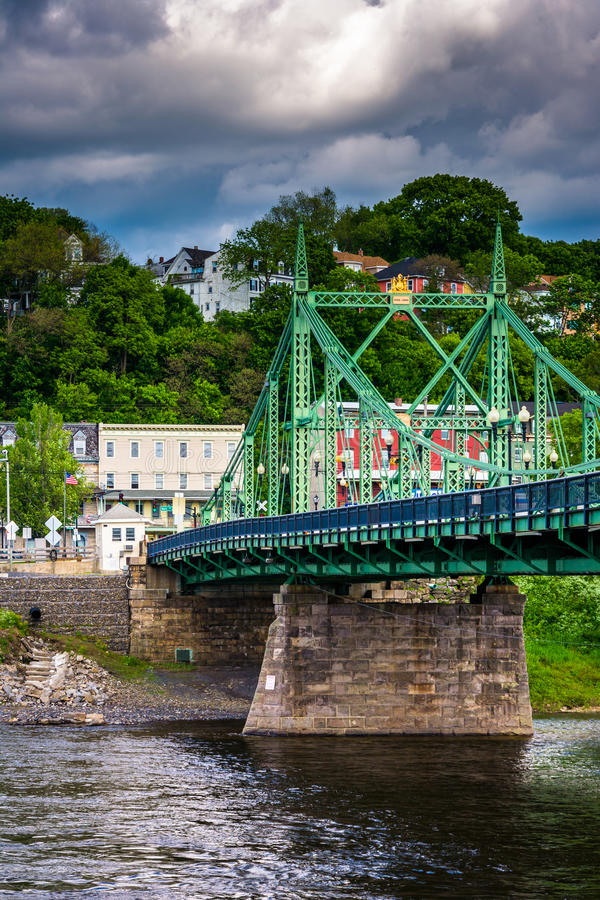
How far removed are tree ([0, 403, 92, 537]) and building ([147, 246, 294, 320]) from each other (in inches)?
1932

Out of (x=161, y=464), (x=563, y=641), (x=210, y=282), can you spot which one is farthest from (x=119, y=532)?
(x=210, y=282)

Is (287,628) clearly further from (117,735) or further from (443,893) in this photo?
(443,893)

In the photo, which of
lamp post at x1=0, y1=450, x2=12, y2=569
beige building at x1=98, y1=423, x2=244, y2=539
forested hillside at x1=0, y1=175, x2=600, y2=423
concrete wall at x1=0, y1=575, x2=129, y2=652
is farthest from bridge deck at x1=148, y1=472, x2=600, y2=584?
forested hillside at x1=0, y1=175, x2=600, y2=423

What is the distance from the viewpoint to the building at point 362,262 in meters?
177

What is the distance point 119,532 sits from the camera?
96375 mm

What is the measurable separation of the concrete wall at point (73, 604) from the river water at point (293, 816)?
68.5 feet

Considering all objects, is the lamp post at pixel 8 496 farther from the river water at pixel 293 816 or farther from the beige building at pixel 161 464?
the river water at pixel 293 816

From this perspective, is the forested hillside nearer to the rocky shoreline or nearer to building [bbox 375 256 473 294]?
building [bbox 375 256 473 294]

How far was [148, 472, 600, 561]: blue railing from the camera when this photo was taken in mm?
Result: 40219

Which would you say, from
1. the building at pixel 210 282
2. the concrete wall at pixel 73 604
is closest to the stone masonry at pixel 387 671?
the concrete wall at pixel 73 604

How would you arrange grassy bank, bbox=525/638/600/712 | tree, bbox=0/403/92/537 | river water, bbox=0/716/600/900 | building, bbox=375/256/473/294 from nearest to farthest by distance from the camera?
river water, bbox=0/716/600/900
grassy bank, bbox=525/638/600/712
tree, bbox=0/403/92/537
building, bbox=375/256/473/294

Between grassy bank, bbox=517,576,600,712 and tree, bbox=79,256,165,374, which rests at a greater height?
tree, bbox=79,256,165,374

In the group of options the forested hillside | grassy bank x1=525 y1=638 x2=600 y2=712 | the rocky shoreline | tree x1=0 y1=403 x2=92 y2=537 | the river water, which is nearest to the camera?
the river water

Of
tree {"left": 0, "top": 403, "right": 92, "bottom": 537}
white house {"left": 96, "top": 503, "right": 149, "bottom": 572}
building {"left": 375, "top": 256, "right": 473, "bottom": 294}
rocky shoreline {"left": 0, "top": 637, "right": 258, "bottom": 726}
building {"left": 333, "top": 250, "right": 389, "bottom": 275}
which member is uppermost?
building {"left": 333, "top": 250, "right": 389, "bottom": 275}
